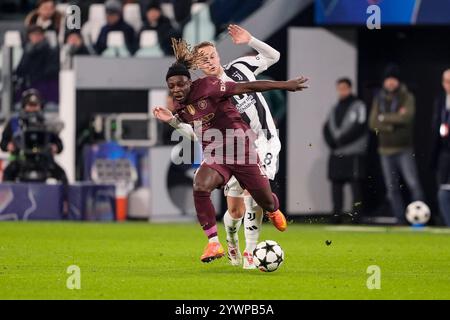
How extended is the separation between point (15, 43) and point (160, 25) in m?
2.95

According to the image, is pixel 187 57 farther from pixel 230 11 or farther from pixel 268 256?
pixel 230 11

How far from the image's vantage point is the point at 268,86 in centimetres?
1177

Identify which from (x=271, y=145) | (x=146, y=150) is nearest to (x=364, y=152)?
(x=146, y=150)

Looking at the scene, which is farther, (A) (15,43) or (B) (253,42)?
(A) (15,43)

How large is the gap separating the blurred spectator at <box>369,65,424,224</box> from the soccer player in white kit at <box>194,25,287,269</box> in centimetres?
715

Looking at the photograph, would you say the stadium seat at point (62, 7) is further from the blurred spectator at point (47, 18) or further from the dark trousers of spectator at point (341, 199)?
the dark trousers of spectator at point (341, 199)

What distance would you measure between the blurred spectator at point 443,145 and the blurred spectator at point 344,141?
1469 mm

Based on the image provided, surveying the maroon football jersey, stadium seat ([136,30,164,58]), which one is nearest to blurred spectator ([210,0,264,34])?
stadium seat ([136,30,164,58])

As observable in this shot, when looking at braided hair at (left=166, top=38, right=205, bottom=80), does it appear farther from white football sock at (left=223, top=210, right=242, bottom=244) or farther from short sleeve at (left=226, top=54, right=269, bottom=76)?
white football sock at (left=223, top=210, right=242, bottom=244)

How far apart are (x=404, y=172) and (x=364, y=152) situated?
3.82 ft

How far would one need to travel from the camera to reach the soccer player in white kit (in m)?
12.6

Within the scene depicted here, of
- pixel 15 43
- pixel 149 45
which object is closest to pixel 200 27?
pixel 149 45

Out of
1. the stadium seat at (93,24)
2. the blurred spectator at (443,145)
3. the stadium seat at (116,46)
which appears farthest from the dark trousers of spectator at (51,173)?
the blurred spectator at (443,145)
